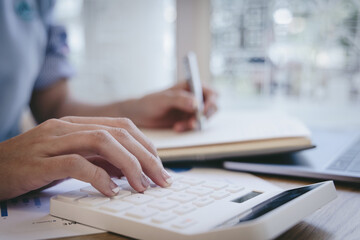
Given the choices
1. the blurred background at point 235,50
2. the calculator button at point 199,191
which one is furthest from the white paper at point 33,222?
the blurred background at point 235,50

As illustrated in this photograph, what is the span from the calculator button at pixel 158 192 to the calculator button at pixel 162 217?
2.2 inches

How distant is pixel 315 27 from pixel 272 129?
0.63 metres

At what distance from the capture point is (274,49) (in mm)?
1261

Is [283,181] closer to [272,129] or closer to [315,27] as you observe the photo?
[272,129]

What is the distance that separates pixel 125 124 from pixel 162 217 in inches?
6.9

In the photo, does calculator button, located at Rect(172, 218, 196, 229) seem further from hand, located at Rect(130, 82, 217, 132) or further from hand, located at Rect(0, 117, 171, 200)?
hand, located at Rect(130, 82, 217, 132)

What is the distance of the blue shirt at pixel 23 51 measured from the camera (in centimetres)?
85

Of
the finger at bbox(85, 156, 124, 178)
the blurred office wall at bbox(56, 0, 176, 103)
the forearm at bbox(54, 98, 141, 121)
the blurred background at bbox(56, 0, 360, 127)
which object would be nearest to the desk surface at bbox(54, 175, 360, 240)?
the finger at bbox(85, 156, 124, 178)

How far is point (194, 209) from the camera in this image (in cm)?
36

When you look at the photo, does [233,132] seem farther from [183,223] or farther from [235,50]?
[235,50]

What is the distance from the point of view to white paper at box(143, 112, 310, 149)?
606mm

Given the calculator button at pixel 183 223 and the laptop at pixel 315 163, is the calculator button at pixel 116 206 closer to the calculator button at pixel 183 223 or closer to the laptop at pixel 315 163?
the calculator button at pixel 183 223

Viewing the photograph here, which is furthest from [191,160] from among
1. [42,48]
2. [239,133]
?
[42,48]

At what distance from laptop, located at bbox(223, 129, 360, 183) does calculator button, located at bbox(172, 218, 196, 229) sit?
266mm
